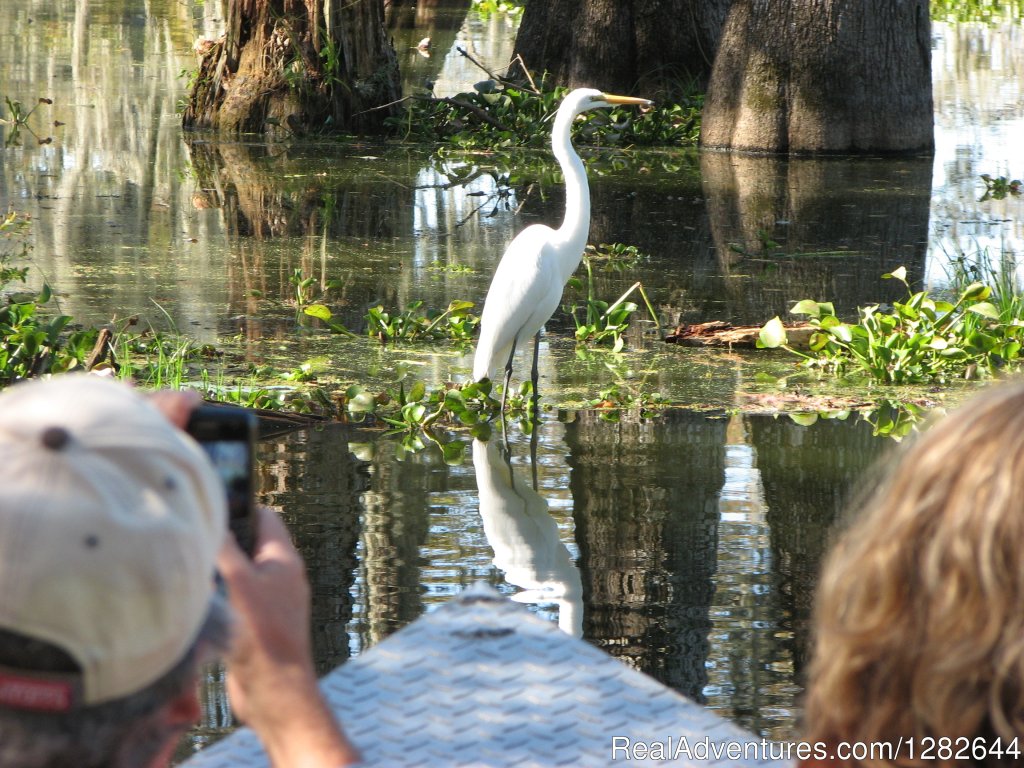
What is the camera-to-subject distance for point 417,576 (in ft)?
11.4

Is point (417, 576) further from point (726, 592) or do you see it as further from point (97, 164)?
point (97, 164)

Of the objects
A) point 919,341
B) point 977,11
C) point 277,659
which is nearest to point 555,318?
point 919,341

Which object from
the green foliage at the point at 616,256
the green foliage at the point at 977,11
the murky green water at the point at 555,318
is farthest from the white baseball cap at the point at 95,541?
the green foliage at the point at 977,11

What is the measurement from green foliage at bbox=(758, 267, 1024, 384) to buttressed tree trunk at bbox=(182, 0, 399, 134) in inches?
251

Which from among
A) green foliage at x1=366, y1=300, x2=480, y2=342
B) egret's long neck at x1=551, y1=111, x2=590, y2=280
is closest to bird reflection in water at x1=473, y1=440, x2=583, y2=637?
green foliage at x1=366, y1=300, x2=480, y2=342

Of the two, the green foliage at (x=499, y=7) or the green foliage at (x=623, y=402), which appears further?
the green foliage at (x=499, y=7)

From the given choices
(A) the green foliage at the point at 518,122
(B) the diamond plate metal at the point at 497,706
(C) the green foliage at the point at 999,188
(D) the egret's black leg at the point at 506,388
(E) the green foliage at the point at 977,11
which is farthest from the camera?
(E) the green foliage at the point at 977,11

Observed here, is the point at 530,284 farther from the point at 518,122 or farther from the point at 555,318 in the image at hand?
the point at 518,122

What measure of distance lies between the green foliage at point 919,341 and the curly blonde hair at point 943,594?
13.8ft

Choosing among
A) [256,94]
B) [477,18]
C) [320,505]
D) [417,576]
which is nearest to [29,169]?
[256,94]

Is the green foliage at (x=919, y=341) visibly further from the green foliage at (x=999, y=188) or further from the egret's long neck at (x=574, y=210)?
the green foliage at (x=999, y=188)

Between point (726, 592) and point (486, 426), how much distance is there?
5.01 ft

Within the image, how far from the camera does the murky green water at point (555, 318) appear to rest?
341 centimetres

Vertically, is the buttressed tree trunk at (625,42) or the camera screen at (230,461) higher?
the buttressed tree trunk at (625,42)
